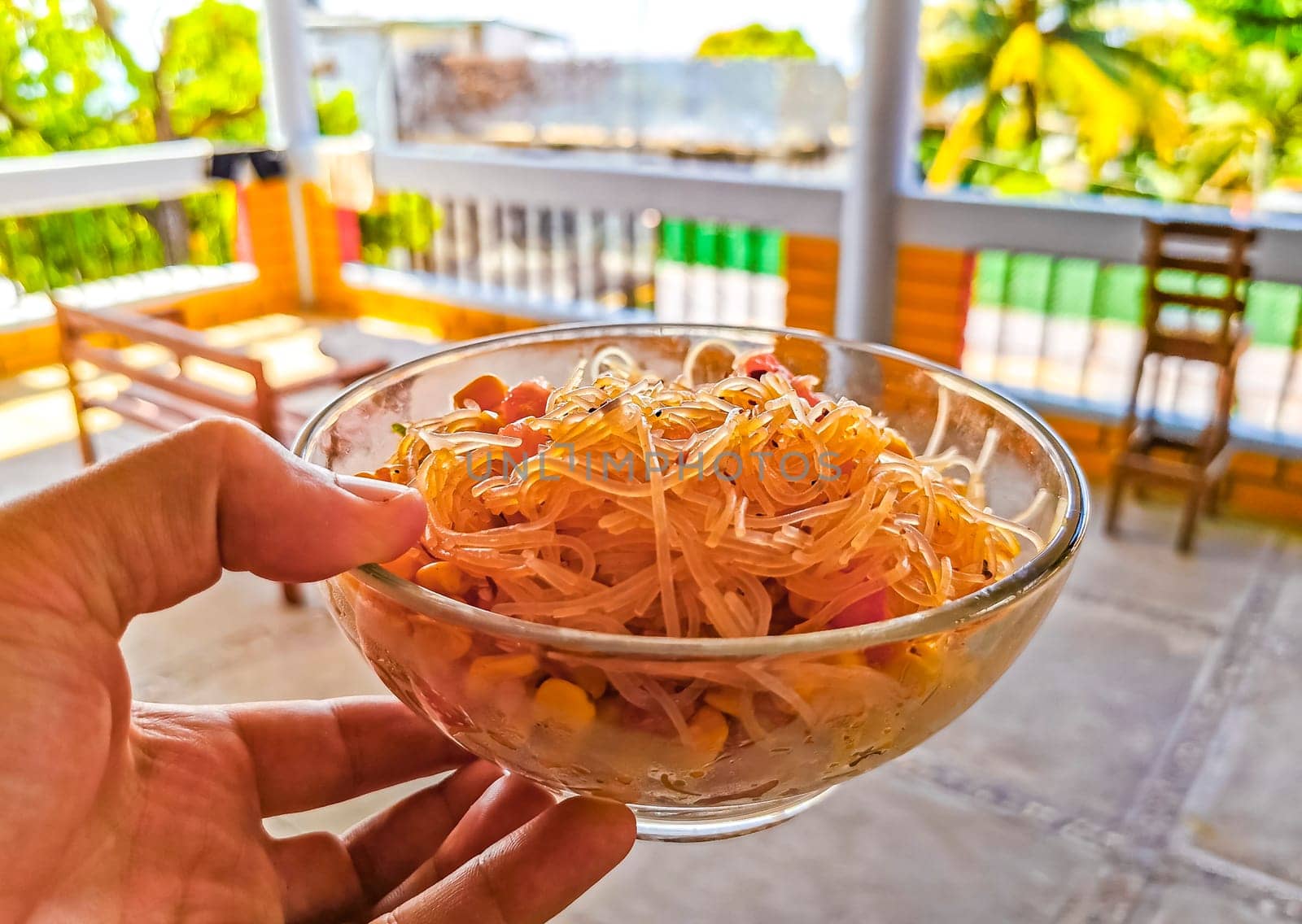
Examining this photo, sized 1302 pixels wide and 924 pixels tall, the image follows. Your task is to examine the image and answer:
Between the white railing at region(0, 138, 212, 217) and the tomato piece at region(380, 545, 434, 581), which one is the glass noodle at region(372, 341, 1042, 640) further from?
the white railing at region(0, 138, 212, 217)

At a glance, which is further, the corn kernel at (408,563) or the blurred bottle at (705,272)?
the blurred bottle at (705,272)

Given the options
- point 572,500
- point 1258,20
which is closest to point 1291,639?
point 572,500

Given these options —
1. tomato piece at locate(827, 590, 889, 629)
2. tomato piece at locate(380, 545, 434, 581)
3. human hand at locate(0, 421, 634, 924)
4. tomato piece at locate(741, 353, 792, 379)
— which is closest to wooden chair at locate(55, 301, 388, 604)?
human hand at locate(0, 421, 634, 924)

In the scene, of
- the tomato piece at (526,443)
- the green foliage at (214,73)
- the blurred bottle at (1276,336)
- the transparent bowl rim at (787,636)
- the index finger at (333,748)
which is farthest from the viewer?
the green foliage at (214,73)

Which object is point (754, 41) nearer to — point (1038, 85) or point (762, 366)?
point (1038, 85)

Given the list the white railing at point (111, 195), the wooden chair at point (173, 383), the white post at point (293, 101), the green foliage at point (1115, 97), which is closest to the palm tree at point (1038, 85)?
the green foliage at point (1115, 97)

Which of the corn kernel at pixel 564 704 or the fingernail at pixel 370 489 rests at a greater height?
the fingernail at pixel 370 489

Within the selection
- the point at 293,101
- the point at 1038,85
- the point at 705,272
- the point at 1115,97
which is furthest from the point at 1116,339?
the point at 293,101

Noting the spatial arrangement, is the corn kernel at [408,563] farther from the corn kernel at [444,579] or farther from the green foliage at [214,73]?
the green foliage at [214,73]
